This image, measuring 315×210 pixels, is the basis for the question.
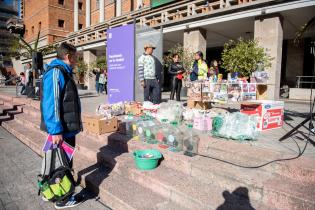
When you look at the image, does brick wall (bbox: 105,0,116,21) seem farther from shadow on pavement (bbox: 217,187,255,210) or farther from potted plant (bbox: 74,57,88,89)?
shadow on pavement (bbox: 217,187,255,210)

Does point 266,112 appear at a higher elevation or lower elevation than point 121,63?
lower

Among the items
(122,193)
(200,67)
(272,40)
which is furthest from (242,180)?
(272,40)

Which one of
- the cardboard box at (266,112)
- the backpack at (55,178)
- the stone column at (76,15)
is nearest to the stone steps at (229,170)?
the backpack at (55,178)

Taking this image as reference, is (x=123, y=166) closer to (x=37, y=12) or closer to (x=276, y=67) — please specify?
(x=276, y=67)

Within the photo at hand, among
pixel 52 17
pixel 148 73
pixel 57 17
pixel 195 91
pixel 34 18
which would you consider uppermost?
pixel 34 18

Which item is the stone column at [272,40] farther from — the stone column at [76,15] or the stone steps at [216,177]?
the stone column at [76,15]

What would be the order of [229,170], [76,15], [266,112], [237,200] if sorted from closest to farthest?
[237,200], [229,170], [266,112], [76,15]

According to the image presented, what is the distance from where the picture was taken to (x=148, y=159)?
3648 millimetres

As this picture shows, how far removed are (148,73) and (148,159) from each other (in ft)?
12.3

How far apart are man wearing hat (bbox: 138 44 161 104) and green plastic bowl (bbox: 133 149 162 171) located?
3.43 m

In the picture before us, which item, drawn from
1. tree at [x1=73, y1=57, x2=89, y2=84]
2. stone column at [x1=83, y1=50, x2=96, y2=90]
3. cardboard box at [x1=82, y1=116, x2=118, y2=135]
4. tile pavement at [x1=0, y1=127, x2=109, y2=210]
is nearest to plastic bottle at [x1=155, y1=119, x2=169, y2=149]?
cardboard box at [x1=82, y1=116, x2=118, y2=135]

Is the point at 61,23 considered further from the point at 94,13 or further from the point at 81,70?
the point at 81,70

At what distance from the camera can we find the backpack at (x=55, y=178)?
10.1 feet

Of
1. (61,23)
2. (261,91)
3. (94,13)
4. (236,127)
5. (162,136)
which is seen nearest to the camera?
(236,127)
